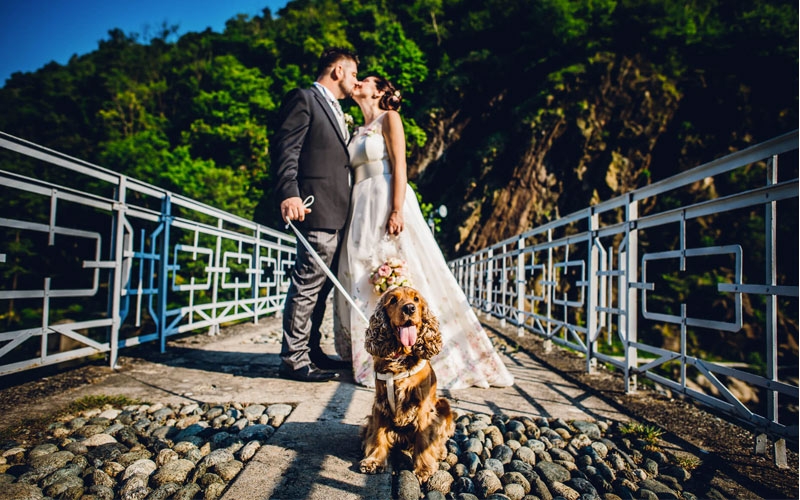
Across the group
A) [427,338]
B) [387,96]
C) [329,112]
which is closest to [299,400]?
[427,338]

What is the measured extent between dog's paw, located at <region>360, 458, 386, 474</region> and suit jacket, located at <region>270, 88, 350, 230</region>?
153 centimetres

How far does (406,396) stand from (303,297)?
1.26m

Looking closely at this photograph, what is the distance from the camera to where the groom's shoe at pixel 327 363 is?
295 cm

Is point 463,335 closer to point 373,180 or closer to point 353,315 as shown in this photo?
point 353,315

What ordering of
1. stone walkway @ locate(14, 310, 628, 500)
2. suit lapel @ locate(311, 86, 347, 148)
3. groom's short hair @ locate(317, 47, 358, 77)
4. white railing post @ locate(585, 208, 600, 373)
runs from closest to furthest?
1. stone walkway @ locate(14, 310, 628, 500)
2. suit lapel @ locate(311, 86, 347, 148)
3. groom's short hair @ locate(317, 47, 358, 77)
4. white railing post @ locate(585, 208, 600, 373)

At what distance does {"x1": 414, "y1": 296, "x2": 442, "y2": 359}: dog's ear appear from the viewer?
5.61ft

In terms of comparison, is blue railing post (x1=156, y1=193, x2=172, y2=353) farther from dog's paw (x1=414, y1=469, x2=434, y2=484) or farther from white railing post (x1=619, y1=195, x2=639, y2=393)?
white railing post (x1=619, y1=195, x2=639, y2=393)

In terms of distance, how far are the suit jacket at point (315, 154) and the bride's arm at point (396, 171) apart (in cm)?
34

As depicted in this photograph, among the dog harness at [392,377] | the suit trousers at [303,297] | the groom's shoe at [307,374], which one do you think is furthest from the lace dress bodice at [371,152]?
the dog harness at [392,377]

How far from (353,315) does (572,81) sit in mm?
22108

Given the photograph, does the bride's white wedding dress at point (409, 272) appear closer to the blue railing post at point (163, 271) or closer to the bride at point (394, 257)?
the bride at point (394, 257)

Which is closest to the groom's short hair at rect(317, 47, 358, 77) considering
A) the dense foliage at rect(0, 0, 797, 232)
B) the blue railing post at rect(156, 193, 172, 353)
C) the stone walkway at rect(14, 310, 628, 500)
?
the blue railing post at rect(156, 193, 172, 353)

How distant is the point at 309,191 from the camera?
2637mm

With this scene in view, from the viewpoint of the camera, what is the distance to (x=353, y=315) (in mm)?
2689
